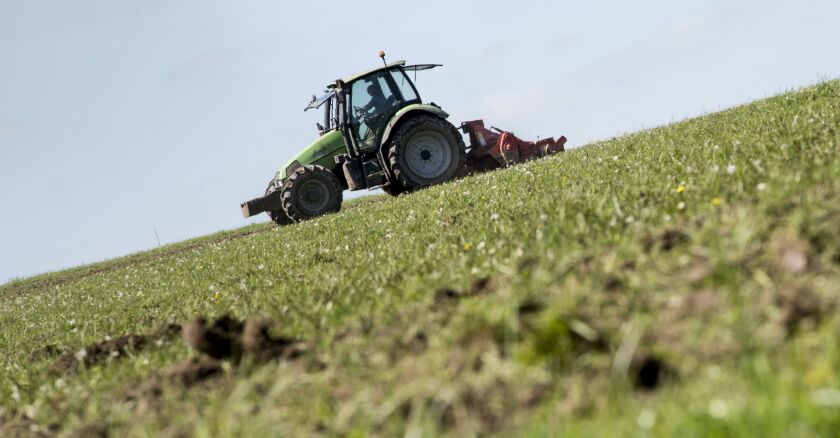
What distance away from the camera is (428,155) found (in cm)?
2034

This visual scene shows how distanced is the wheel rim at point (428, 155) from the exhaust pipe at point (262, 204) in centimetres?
313

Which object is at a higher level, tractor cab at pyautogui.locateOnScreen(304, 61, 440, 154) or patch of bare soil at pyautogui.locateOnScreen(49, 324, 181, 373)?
tractor cab at pyautogui.locateOnScreen(304, 61, 440, 154)

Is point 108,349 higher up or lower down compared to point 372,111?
lower down

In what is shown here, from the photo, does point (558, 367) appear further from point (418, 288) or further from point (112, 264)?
point (112, 264)

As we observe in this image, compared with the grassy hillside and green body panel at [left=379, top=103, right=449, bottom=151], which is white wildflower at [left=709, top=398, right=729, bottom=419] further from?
green body panel at [left=379, top=103, right=449, bottom=151]

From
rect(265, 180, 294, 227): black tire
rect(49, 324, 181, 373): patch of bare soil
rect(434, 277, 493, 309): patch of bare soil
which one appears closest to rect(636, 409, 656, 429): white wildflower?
rect(434, 277, 493, 309): patch of bare soil

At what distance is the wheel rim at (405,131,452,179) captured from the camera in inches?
792

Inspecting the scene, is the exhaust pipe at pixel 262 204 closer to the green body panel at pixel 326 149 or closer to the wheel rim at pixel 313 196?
the wheel rim at pixel 313 196

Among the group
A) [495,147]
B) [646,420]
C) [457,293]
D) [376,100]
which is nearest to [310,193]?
[376,100]

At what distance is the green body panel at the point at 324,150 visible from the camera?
20.6 metres

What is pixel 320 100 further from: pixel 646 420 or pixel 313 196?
pixel 646 420

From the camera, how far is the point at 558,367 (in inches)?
134

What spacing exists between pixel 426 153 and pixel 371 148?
124 centimetres

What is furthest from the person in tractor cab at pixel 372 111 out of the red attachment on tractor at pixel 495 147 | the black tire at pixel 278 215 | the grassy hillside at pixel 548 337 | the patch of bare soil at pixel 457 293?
the patch of bare soil at pixel 457 293
